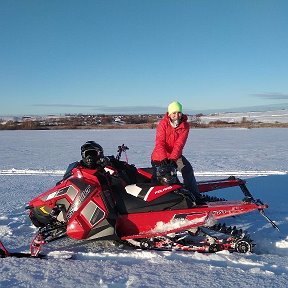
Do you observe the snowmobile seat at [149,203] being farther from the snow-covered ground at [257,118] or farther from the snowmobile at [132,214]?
the snow-covered ground at [257,118]

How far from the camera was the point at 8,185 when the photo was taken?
24.1 ft

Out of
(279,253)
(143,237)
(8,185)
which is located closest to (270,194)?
(279,253)

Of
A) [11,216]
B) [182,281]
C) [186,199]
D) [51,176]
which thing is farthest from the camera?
[51,176]

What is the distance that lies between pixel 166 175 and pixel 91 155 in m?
0.85

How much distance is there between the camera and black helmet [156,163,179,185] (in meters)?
4.04

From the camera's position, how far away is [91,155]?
4059 mm

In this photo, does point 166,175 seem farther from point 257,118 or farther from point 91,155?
point 257,118

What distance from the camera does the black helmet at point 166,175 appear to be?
159 inches

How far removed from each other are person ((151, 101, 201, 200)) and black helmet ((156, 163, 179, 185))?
53 cm

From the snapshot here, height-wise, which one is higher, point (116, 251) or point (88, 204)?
point (88, 204)

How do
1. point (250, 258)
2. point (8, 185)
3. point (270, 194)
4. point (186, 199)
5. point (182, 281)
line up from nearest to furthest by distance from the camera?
point (182, 281), point (250, 258), point (186, 199), point (270, 194), point (8, 185)

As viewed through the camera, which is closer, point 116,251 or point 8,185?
point 116,251

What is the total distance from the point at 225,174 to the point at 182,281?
227 inches

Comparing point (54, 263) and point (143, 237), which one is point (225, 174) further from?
point (54, 263)
